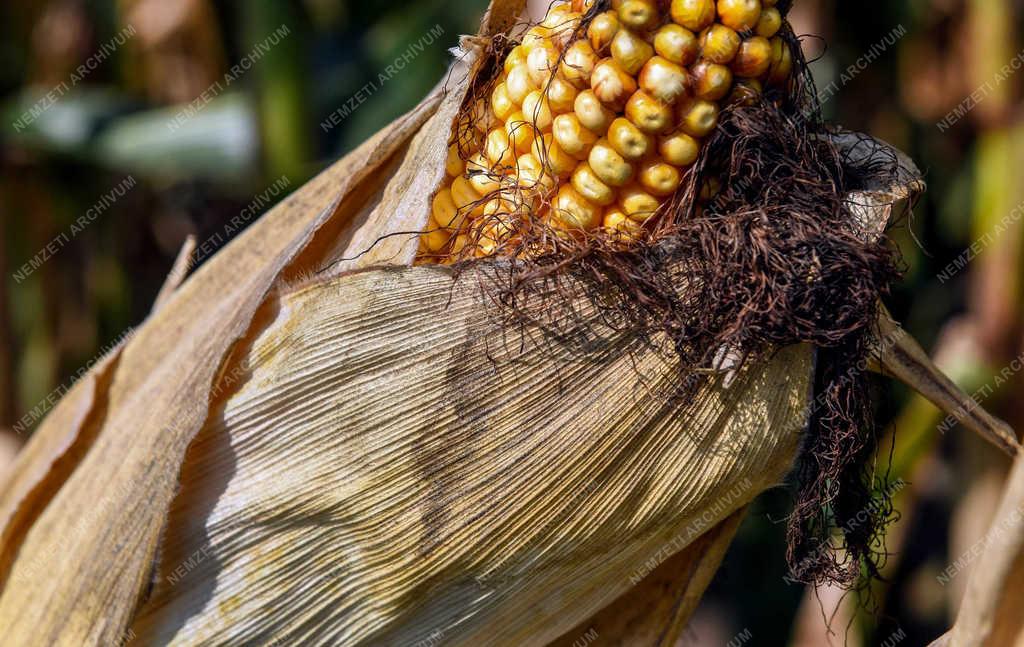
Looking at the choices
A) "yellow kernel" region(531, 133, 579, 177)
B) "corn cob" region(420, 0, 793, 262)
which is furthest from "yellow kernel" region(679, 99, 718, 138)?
"yellow kernel" region(531, 133, 579, 177)

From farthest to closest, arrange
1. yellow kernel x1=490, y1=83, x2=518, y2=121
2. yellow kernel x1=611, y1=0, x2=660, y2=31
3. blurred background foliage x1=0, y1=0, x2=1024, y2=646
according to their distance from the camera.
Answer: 1. blurred background foliage x1=0, y1=0, x2=1024, y2=646
2. yellow kernel x1=490, y1=83, x2=518, y2=121
3. yellow kernel x1=611, y1=0, x2=660, y2=31

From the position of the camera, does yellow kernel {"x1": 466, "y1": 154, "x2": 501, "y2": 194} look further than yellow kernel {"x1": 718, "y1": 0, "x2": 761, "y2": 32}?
Yes

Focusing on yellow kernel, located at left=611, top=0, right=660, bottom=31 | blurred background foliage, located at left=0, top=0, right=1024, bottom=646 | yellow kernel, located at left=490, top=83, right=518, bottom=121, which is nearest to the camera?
yellow kernel, located at left=611, top=0, right=660, bottom=31

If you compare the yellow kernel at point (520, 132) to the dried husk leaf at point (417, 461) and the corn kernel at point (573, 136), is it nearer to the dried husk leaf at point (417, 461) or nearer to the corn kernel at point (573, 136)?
the corn kernel at point (573, 136)

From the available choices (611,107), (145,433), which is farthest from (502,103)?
(145,433)

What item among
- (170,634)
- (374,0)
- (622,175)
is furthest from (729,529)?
(374,0)

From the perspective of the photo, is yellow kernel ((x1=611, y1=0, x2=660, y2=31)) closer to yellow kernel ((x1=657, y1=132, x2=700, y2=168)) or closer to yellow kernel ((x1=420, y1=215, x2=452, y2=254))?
yellow kernel ((x1=657, y1=132, x2=700, y2=168))
